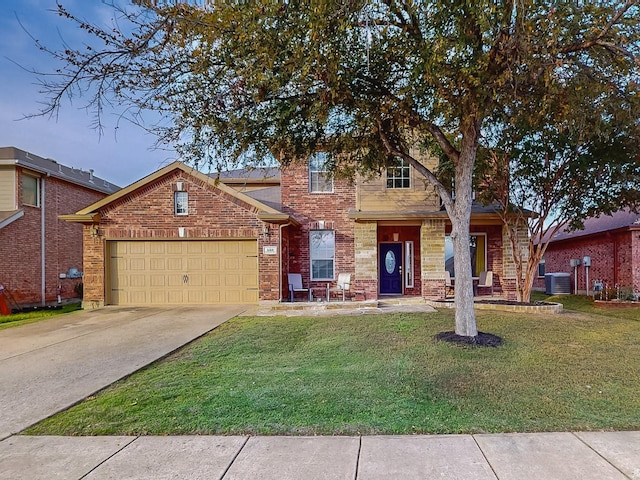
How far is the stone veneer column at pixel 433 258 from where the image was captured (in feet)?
44.5

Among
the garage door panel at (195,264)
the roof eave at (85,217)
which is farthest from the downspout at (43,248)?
the garage door panel at (195,264)

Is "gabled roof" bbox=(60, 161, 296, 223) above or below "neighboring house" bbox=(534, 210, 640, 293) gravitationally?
above

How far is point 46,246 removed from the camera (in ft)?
52.5

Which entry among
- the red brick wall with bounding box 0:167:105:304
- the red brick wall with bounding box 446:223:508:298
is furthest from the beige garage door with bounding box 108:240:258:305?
the red brick wall with bounding box 446:223:508:298

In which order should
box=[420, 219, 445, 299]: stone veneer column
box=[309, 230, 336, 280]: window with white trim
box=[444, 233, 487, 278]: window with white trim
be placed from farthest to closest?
box=[444, 233, 487, 278]: window with white trim
box=[309, 230, 336, 280]: window with white trim
box=[420, 219, 445, 299]: stone veneer column

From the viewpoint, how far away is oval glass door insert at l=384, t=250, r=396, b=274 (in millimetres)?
15258

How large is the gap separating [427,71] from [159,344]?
6.55m

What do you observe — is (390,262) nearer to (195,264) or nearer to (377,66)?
(195,264)

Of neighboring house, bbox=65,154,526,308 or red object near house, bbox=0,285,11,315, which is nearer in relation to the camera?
neighboring house, bbox=65,154,526,308

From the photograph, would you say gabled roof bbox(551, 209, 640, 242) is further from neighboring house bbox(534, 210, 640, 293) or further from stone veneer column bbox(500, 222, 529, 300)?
stone veneer column bbox(500, 222, 529, 300)

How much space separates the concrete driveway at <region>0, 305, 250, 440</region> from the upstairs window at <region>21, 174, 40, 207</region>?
20.9 ft

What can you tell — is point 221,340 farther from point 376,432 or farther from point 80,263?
point 80,263

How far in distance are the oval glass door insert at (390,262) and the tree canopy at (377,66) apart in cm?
777

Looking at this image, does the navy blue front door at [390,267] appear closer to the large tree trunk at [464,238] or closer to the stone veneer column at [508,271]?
the stone veneer column at [508,271]
